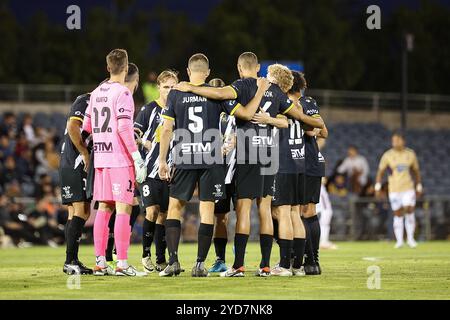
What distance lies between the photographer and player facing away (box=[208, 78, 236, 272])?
39.5 ft

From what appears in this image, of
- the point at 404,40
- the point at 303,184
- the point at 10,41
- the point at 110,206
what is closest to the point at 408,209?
the point at 404,40

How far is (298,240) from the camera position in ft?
39.9

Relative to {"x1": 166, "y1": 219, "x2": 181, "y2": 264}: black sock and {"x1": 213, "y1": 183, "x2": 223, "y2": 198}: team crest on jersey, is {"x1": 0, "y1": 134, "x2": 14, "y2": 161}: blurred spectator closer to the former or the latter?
{"x1": 166, "y1": 219, "x2": 181, "y2": 264}: black sock

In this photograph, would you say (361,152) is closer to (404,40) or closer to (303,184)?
(404,40)

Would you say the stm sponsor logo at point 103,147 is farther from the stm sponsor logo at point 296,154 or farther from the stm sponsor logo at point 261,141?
the stm sponsor logo at point 296,154

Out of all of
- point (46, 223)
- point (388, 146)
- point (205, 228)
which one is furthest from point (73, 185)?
point (388, 146)

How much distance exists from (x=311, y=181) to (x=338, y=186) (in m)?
15.2

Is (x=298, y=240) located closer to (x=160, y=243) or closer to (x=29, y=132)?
(x=160, y=243)

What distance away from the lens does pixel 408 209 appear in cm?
2294

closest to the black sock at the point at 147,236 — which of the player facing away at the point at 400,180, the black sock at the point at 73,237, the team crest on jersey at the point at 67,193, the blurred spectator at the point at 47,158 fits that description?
the black sock at the point at 73,237

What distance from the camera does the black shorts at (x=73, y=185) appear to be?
1234cm

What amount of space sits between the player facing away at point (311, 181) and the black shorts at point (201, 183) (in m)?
1.55

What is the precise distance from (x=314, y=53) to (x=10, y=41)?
53.4 feet
